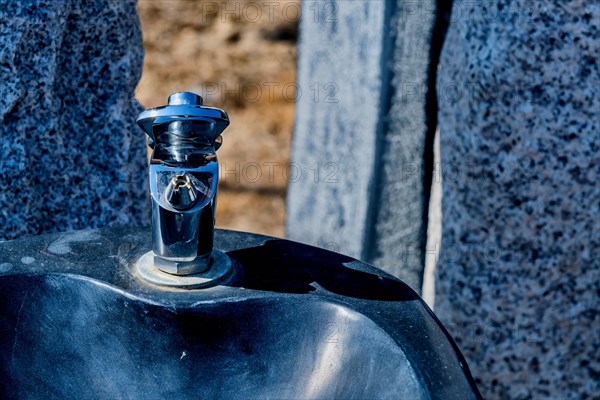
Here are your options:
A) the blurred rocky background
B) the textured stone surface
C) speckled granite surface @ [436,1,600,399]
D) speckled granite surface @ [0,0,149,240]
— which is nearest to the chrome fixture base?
speckled granite surface @ [0,0,149,240]

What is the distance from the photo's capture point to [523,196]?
46.1 inches

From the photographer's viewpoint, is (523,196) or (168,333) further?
(523,196)

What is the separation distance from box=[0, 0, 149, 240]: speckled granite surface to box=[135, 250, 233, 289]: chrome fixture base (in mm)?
255

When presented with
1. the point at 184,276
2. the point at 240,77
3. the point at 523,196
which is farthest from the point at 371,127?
the point at 184,276

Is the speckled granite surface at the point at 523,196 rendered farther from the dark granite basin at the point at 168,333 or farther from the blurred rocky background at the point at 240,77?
the blurred rocky background at the point at 240,77

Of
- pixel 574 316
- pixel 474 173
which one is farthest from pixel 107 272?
pixel 574 316

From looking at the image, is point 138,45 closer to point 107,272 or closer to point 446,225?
point 107,272

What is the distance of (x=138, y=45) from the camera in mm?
1090

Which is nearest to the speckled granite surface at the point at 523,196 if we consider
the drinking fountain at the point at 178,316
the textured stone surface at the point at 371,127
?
the textured stone surface at the point at 371,127

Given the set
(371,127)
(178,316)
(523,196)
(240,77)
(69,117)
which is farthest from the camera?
(240,77)

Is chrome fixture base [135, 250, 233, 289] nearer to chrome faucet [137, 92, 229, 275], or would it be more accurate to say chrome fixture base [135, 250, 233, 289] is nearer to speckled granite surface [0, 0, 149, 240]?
chrome faucet [137, 92, 229, 275]

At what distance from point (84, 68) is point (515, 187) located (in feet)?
2.21

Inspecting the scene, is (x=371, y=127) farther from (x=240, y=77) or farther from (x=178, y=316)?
(x=178, y=316)

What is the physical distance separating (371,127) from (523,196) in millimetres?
531
